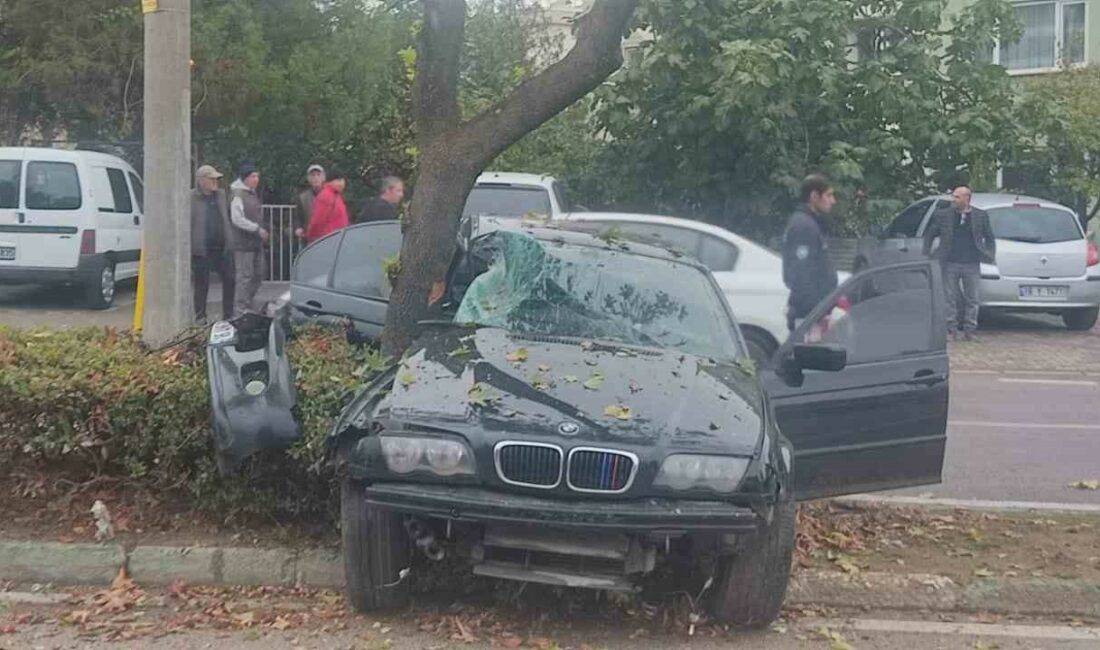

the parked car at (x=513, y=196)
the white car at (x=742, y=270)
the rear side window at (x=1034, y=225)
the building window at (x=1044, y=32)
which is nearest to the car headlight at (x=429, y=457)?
the white car at (x=742, y=270)

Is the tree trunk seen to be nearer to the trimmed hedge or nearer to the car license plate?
the trimmed hedge

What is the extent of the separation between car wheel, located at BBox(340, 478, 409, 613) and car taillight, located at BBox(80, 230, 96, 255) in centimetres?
1144

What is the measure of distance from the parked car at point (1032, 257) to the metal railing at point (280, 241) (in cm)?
798

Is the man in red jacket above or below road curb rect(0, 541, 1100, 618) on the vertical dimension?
above

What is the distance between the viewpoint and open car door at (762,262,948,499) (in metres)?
6.96

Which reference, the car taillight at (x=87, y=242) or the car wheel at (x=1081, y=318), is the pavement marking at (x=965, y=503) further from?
the car taillight at (x=87, y=242)

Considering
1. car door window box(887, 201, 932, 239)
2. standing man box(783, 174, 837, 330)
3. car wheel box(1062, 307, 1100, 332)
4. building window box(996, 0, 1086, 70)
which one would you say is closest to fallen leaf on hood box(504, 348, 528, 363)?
standing man box(783, 174, 837, 330)

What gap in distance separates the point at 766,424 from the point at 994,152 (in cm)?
1358

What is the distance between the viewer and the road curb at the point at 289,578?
6324 mm

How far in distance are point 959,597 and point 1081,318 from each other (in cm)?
1194

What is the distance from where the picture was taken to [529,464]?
5.34 m

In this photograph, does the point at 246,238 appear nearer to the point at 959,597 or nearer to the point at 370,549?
the point at 370,549

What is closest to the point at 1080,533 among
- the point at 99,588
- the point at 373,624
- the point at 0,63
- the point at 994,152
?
the point at 373,624

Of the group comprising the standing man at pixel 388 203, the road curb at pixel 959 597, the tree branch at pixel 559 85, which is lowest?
the road curb at pixel 959 597
